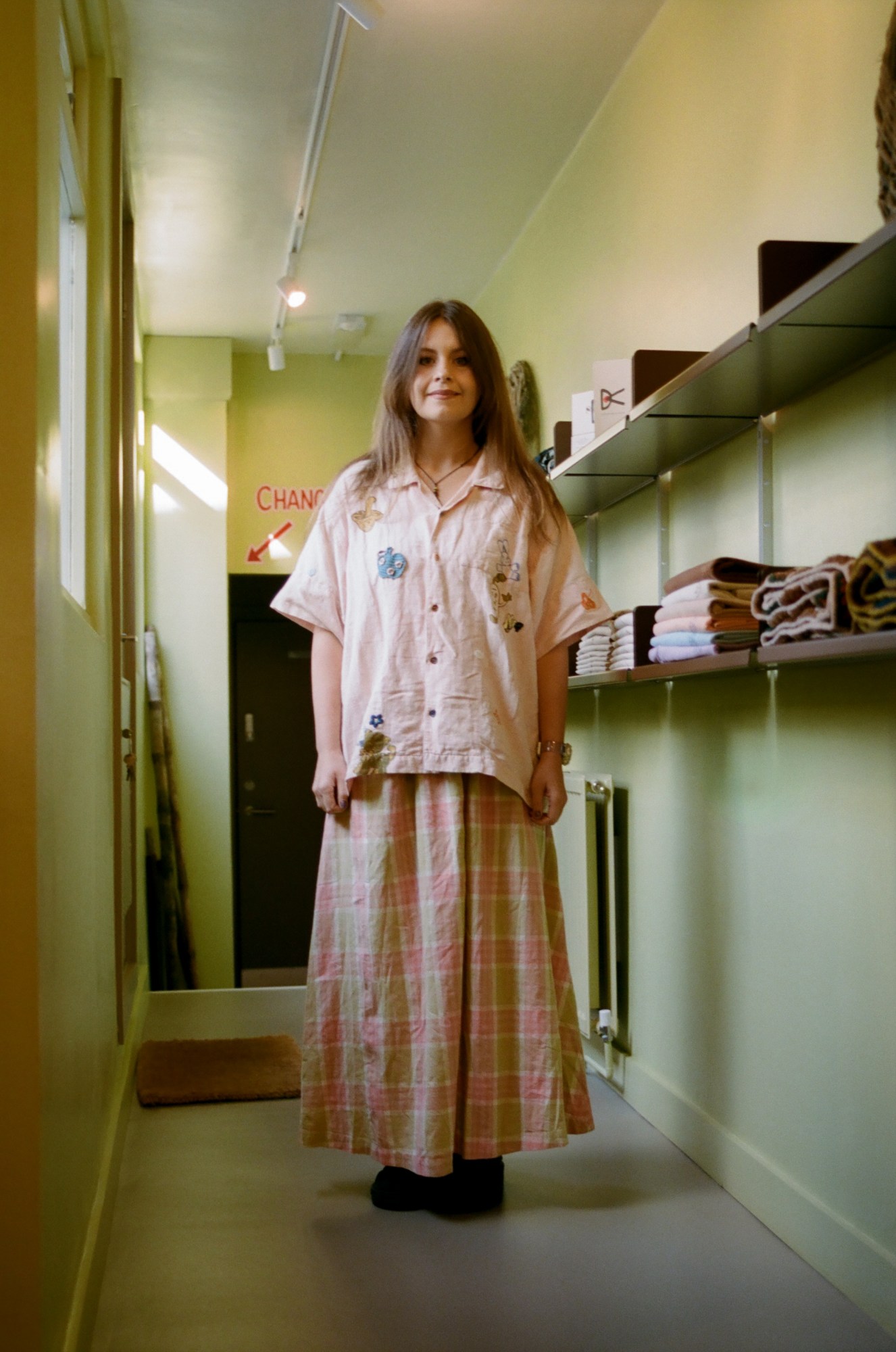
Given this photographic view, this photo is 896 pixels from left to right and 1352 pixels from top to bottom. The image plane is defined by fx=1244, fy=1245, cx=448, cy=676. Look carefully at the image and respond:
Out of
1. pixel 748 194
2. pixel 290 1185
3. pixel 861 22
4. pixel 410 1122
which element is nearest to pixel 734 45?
pixel 748 194

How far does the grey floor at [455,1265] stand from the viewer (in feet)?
5.87

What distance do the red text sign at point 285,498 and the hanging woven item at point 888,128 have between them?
4614 mm

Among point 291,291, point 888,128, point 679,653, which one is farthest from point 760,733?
point 291,291

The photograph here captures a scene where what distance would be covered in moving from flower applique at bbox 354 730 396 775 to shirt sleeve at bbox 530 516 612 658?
1.18 ft

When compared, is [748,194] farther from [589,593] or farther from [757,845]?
[757,845]

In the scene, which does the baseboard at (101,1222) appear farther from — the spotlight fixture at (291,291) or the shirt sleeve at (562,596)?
the spotlight fixture at (291,291)

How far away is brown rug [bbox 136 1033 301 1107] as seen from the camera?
308 centimetres

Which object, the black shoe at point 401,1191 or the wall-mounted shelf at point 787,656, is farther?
the black shoe at point 401,1191

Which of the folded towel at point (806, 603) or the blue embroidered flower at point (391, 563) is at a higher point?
the blue embroidered flower at point (391, 563)

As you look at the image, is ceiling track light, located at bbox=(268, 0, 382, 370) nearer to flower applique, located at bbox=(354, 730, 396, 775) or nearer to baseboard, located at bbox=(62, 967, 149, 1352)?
flower applique, located at bbox=(354, 730, 396, 775)

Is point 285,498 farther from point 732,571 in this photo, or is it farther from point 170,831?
point 732,571

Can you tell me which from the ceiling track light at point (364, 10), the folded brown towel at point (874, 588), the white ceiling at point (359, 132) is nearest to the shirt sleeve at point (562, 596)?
the folded brown towel at point (874, 588)

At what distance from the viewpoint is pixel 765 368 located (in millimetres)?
1978

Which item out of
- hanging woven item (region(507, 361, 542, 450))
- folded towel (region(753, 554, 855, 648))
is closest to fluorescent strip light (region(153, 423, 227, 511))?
hanging woven item (region(507, 361, 542, 450))
